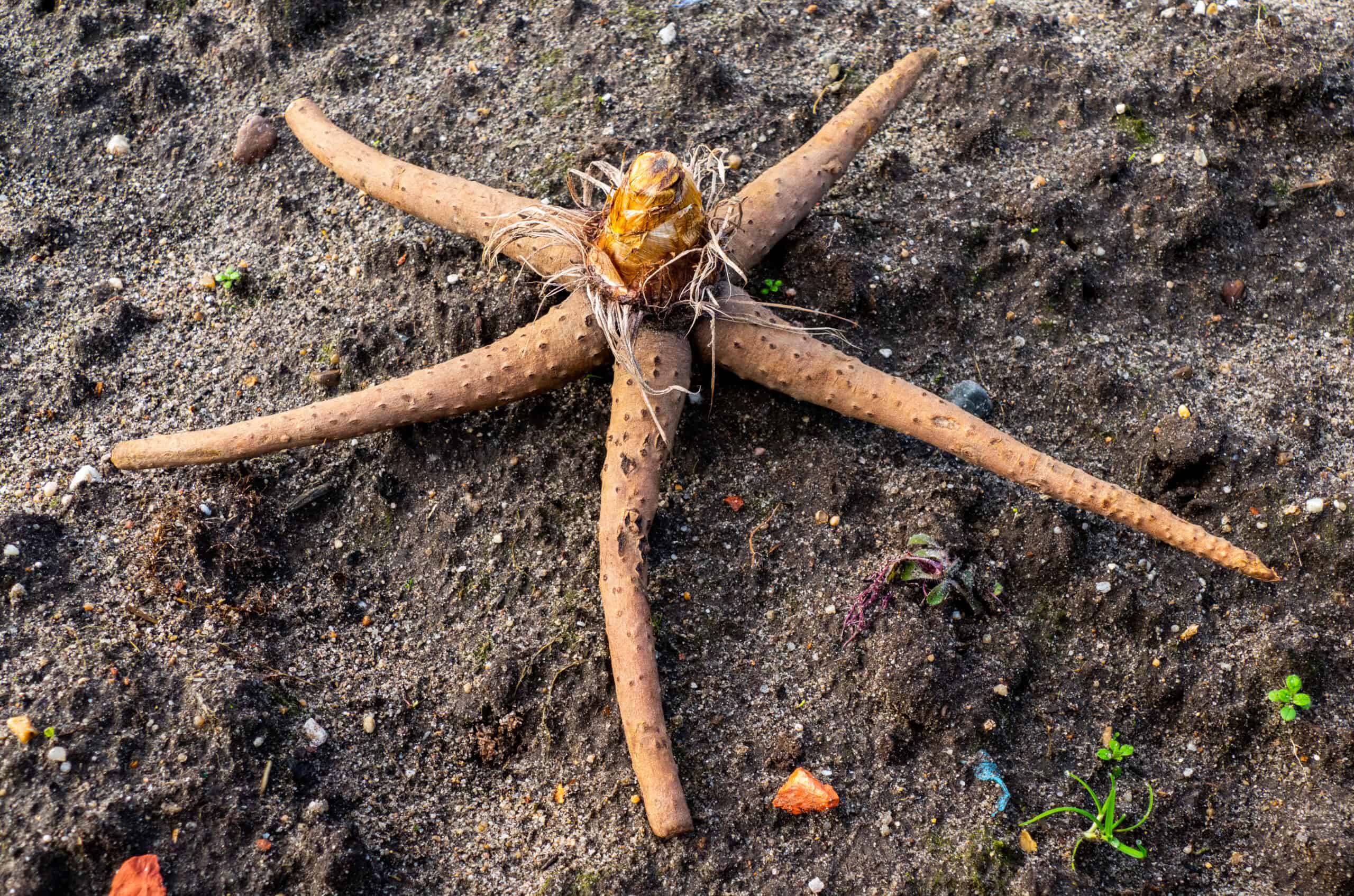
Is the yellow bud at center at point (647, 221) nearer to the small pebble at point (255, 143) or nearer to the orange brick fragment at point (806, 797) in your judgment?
the orange brick fragment at point (806, 797)

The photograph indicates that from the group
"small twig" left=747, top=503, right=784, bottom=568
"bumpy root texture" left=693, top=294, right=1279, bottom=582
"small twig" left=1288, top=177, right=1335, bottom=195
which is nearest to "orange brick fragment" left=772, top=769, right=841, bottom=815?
"small twig" left=747, top=503, right=784, bottom=568

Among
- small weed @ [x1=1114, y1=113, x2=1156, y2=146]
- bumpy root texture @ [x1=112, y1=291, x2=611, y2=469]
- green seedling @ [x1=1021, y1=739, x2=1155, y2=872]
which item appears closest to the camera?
green seedling @ [x1=1021, y1=739, x2=1155, y2=872]

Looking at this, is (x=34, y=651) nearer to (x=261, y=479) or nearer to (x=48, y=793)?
(x=48, y=793)

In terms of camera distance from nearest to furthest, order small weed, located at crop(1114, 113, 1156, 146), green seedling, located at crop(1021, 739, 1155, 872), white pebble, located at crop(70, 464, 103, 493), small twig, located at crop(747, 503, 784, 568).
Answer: green seedling, located at crop(1021, 739, 1155, 872) < small twig, located at crop(747, 503, 784, 568) < white pebble, located at crop(70, 464, 103, 493) < small weed, located at crop(1114, 113, 1156, 146)

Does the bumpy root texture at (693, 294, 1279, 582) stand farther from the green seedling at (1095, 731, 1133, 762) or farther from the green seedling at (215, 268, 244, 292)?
the green seedling at (215, 268, 244, 292)

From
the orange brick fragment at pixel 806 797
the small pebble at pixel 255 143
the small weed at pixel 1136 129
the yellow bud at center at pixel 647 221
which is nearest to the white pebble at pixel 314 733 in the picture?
the orange brick fragment at pixel 806 797
